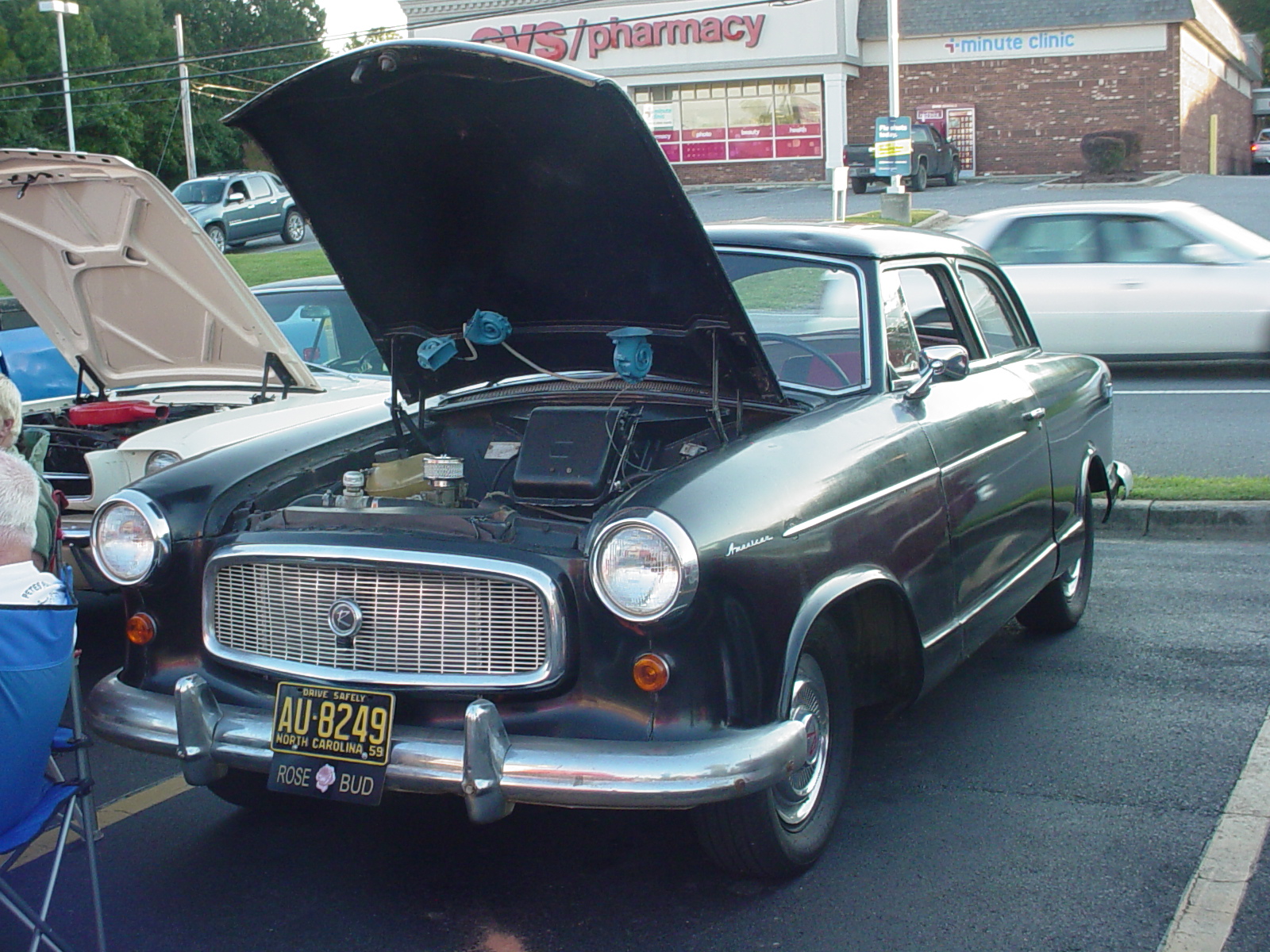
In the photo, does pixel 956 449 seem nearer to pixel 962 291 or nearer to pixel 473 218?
pixel 962 291

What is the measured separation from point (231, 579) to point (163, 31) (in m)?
53.2

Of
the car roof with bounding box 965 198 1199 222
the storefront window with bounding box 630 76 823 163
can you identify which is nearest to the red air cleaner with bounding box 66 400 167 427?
the car roof with bounding box 965 198 1199 222

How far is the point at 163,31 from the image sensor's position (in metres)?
51.2

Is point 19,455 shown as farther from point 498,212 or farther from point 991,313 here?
point 991,313

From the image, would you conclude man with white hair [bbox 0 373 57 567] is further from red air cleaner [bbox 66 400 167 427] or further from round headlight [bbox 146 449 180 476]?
red air cleaner [bbox 66 400 167 427]

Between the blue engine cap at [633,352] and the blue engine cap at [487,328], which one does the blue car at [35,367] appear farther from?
the blue engine cap at [633,352]

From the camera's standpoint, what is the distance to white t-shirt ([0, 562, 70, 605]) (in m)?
3.12

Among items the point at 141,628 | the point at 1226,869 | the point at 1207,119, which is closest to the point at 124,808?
the point at 141,628

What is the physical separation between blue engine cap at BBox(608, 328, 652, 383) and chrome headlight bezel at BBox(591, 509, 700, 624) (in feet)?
3.42

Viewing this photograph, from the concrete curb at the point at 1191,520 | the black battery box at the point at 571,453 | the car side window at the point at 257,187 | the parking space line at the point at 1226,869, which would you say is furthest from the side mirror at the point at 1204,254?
the car side window at the point at 257,187

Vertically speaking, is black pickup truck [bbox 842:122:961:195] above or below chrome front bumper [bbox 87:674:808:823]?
above

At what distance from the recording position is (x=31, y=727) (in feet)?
9.65

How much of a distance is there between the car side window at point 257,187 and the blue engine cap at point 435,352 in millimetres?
26587

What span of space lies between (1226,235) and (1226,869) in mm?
9270
